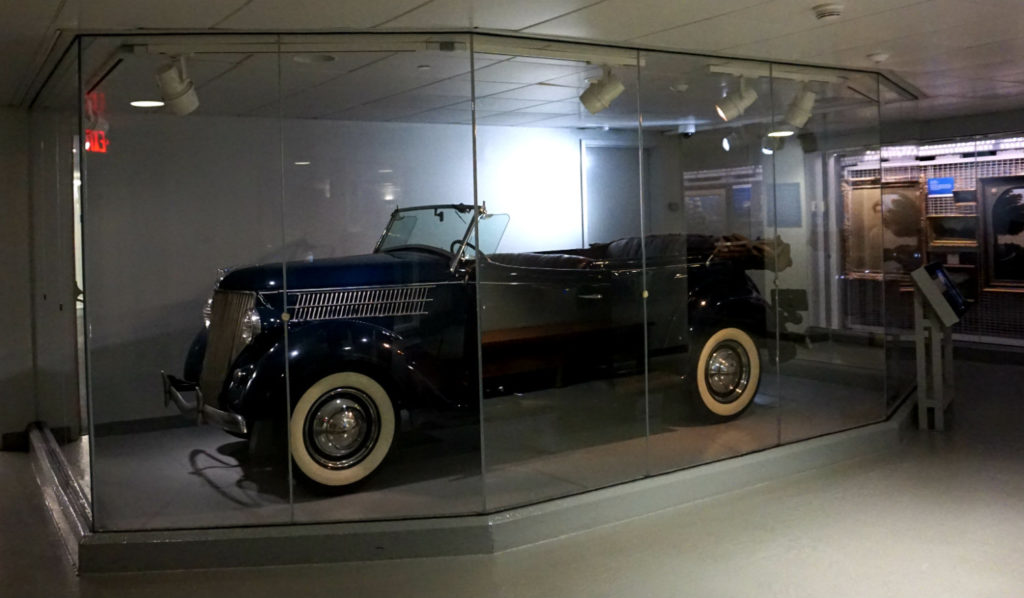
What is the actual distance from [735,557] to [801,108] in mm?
3558

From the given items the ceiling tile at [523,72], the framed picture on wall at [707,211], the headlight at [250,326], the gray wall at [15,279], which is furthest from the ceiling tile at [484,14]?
the gray wall at [15,279]

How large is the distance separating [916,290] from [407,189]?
436 cm

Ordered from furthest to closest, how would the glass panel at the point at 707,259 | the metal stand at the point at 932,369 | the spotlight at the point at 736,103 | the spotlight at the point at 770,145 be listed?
the metal stand at the point at 932,369, the spotlight at the point at 770,145, the spotlight at the point at 736,103, the glass panel at the point at 707,259

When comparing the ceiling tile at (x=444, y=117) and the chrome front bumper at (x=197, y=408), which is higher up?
the ceiling tile at (x=444, y=117)

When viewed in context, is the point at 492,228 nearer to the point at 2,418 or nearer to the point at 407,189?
the point at 407,189

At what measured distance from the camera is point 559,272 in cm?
585

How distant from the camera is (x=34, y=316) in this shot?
6770 mm

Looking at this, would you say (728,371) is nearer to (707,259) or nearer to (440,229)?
(707,259)

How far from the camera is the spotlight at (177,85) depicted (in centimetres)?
471

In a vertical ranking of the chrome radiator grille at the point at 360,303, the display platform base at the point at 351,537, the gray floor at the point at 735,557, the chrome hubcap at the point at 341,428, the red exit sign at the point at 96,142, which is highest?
→ the red exit sign at the point at 96,142

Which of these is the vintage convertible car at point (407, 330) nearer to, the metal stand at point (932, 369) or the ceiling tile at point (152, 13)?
the ceiling tile at point (152, 13)

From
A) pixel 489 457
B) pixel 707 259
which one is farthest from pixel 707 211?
pixel 489 457

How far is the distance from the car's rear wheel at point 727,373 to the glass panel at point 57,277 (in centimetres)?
450

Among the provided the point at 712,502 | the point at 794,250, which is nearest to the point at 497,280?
the point at 712,502
